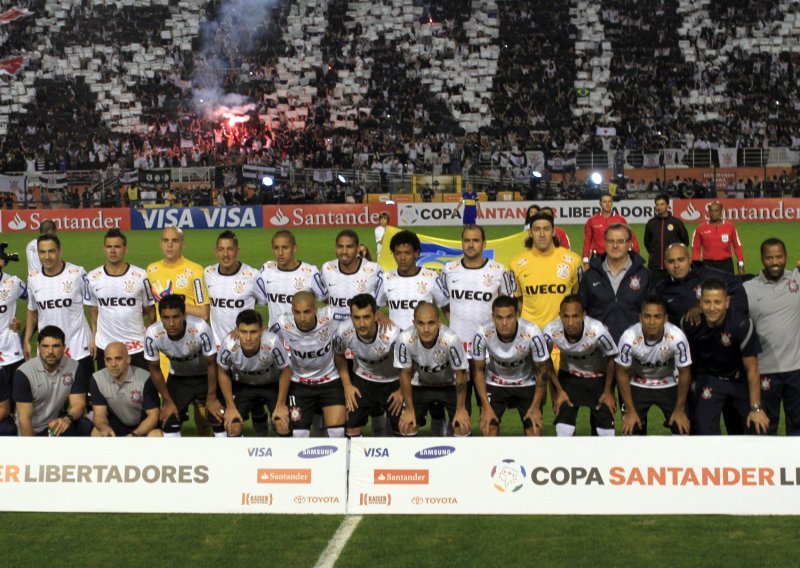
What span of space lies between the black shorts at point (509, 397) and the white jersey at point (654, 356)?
923mm

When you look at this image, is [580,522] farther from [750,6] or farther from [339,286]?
[750,6]

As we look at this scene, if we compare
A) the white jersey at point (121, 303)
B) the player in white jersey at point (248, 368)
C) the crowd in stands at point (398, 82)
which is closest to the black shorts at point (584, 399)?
the player in white jersey at point (248, 368)

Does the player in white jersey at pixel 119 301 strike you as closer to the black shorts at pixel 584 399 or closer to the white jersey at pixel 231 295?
the white jersey at pixel 231 295

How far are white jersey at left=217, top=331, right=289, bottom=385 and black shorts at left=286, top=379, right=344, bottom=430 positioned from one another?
0.27 metres

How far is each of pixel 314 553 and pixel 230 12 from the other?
1862 inches

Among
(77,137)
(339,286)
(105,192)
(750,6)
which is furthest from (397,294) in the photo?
(750,6)

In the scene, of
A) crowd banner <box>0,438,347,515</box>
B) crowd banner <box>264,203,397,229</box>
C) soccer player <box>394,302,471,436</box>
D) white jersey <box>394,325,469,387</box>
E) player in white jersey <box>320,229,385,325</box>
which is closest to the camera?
crowd banner <box>0,438,347,515</box>

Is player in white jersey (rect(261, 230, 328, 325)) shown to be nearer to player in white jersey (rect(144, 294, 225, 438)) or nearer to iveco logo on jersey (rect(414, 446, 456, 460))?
player in white jersey (rect(144, 294, 225, 438))

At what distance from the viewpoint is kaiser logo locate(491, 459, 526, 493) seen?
758 centimetres

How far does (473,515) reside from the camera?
7.68m

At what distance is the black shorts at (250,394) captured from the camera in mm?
9445

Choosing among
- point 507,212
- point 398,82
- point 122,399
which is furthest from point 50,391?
point 398,82

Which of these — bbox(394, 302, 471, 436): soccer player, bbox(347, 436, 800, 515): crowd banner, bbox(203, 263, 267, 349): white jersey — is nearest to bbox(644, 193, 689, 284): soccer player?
bbox(394, 302, 471, 436): soccer player

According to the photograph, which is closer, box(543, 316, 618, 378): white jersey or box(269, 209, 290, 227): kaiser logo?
box(543, 316, 618, 378): white jersey
